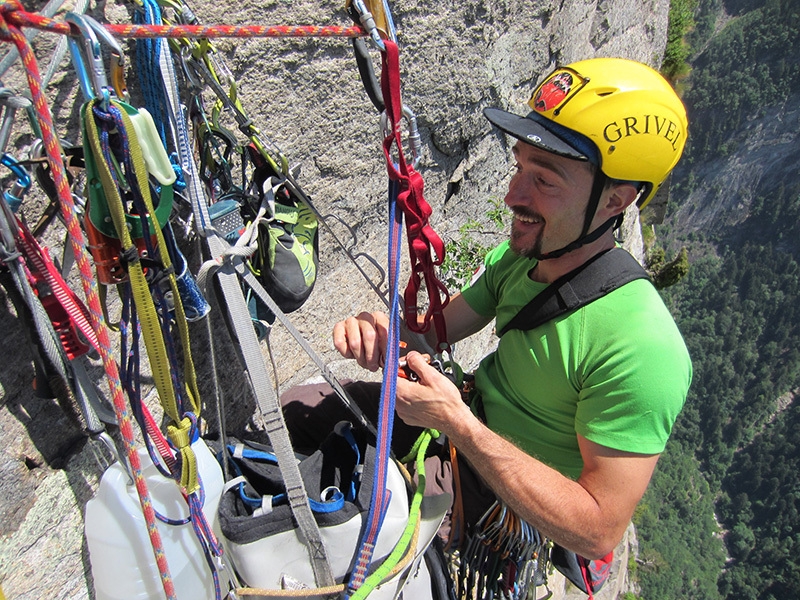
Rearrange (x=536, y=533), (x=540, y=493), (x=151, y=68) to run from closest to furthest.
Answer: (x=151, y=68) < (x=540, y=493) < (x=536, y=533)

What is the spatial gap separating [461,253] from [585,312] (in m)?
1.88

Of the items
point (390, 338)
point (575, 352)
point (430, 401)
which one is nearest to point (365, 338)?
point (430, 401)

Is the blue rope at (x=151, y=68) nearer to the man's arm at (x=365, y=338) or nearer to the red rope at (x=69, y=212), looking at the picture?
the red rope at (x=69, y=212)

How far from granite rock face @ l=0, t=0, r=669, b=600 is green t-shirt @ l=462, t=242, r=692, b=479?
97cm

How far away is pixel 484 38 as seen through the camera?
3.15m

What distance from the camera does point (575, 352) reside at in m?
1.60

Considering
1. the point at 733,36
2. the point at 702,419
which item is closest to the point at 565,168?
the point at 702,419

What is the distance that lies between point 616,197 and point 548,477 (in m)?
0.95

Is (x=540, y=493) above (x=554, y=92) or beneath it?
beneath

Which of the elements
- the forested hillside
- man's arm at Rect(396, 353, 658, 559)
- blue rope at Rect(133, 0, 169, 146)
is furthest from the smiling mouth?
the forested hillside

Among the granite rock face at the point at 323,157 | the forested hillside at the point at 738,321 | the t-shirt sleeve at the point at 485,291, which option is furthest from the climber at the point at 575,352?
the forested hillside at the point at 738,321

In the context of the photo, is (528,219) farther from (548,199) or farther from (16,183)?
(16,183)

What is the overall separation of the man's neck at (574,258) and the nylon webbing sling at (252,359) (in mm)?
1053

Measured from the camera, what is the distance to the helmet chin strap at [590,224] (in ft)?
5.69
